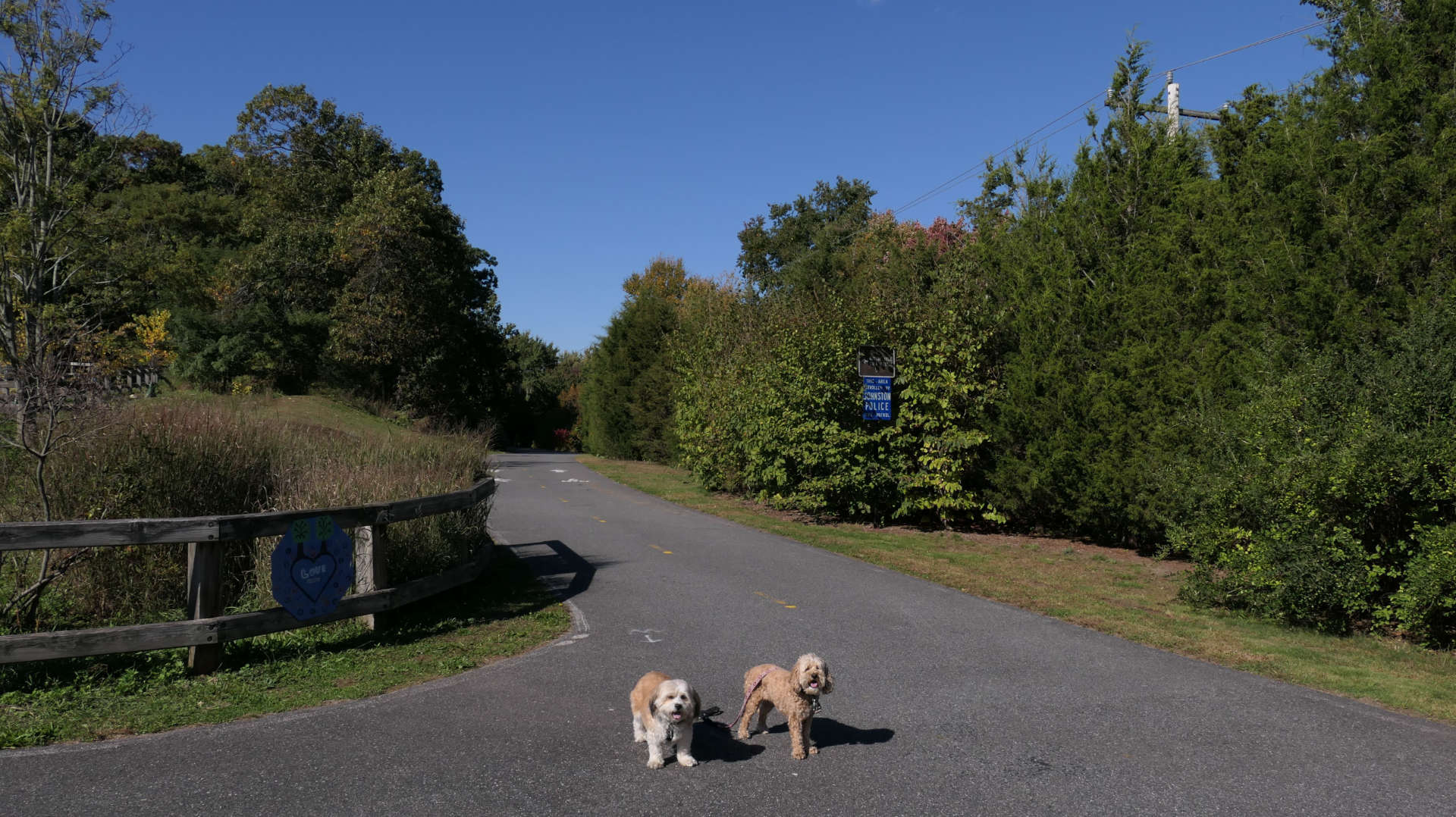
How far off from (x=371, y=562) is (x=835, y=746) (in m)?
4.52

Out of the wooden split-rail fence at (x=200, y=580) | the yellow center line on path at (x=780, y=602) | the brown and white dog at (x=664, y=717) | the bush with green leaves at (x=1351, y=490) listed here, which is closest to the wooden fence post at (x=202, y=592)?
the wooden split-rail fence at (x=200, y=580)

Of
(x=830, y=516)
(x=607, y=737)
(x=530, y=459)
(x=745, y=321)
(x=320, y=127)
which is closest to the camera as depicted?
(x=607, y=737)

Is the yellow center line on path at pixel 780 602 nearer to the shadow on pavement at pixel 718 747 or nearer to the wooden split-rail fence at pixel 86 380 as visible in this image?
the shadow on pavement at pixel 718 747

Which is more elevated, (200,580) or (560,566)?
(200,580)

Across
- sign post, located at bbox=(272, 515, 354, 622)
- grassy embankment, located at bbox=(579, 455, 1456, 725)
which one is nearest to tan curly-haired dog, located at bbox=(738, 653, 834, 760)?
sign post, located at bbox=(272, 515, 354, 622)

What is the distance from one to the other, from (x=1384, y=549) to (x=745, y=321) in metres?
17.4

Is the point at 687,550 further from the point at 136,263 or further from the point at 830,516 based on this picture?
the point at 136,263

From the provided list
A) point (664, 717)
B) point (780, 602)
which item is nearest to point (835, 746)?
point (664, 717)

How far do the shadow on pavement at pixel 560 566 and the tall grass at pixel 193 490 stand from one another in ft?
3.38

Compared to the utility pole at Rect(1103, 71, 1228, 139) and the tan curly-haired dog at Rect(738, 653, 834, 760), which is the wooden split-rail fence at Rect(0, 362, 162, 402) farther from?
the utility pole at Rect(1103, 71, 1228, 139)

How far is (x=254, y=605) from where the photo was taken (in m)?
7.88

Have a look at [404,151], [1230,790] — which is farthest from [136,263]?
[404,151]

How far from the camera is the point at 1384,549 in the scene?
800 cm

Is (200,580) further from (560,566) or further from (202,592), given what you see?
(560,566)
